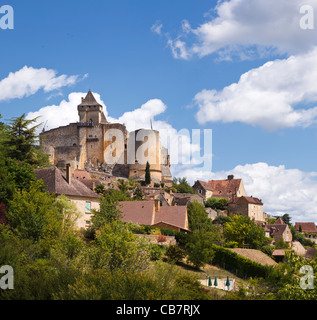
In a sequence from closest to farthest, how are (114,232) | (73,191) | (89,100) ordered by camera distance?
(114,232) → (73,191) → (89,100)

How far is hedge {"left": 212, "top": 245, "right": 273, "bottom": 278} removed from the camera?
40.5 m

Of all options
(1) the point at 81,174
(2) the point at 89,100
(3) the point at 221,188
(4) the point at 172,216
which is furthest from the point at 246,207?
(2) the point at 89,100

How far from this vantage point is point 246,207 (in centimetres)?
8219

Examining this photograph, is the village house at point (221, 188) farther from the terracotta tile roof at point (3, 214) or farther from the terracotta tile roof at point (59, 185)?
the terracotta tile roof at point (3, 214)

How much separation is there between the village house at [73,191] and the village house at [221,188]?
56.0 m

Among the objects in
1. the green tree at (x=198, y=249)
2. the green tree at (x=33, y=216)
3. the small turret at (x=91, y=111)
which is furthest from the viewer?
the small turret at (x=91, y=111)

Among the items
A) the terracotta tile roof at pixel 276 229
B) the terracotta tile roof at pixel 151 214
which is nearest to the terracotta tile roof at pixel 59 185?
the terracotta tile roof at pixel 151 214

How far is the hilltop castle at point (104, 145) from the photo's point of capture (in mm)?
95500

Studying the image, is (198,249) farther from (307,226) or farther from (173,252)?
(307,226)

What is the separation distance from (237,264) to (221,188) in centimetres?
5698

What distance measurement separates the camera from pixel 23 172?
3588 centimetres

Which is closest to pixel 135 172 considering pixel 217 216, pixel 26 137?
pixel 217 216
